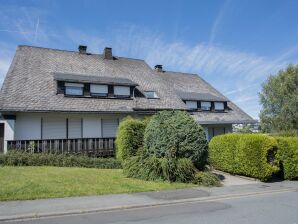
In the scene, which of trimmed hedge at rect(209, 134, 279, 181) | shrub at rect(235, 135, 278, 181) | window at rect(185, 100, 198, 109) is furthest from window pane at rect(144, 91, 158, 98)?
shrub at rect(235, 135, 278, 181)

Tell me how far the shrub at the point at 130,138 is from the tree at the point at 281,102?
3814 centimetres

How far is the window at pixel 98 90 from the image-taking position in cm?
2390

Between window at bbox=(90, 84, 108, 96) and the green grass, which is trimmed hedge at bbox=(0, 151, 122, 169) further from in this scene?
window at bbox=(90, 84, 108, 96)

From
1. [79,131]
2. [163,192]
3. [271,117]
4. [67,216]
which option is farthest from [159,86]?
[271,117]

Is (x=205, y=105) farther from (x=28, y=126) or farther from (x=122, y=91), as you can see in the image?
(x=28, y=126)

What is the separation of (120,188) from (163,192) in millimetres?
1550

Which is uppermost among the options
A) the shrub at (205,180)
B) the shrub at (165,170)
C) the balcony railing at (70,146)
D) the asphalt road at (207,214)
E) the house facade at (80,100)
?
the house facade at (80,100)

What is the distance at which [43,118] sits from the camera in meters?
21.1

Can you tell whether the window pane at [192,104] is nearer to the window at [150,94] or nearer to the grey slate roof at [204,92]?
the grey slate roof at [204,92]

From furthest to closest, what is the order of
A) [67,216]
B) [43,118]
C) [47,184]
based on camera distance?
[43,118] → [47,184] → [67,216]

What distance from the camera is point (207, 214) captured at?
904 centimetres

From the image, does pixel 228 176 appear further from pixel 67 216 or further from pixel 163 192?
pixel 67 216

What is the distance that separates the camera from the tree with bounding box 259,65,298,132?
49906mm

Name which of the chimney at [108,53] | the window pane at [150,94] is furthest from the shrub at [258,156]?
the chimney at [108,53]
